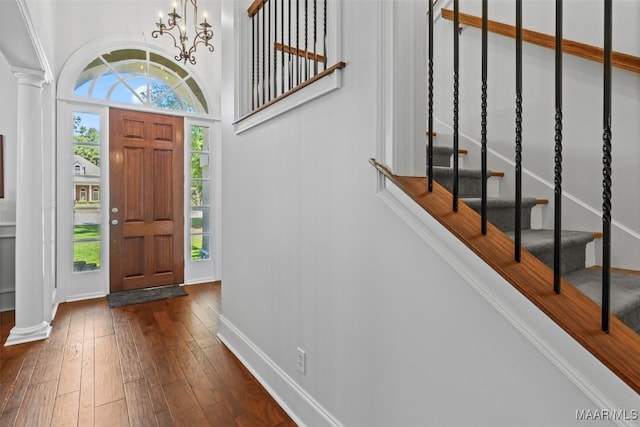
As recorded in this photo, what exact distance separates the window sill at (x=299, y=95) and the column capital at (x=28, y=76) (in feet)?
5.99

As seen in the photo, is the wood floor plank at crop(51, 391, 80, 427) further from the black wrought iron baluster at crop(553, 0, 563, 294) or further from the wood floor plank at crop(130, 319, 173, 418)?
the black wrought iron baluster at crop(553, 0, 563, 294)

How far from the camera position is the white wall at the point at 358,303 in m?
1.00

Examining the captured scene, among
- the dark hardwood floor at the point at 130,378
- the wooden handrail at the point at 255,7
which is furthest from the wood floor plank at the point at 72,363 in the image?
the wooden handrail at the point at 255,7

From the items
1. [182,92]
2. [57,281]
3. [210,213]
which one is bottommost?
[57,281]

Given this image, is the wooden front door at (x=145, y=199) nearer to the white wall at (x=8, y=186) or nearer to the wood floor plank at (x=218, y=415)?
the white wall at (x=8, y=186)

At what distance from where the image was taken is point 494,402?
→ 100 cm

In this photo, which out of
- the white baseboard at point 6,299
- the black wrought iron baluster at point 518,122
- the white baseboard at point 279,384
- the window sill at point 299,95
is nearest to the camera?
the black wrought iron baluster at point 518,122

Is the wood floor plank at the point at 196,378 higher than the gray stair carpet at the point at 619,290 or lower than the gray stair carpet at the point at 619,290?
lower

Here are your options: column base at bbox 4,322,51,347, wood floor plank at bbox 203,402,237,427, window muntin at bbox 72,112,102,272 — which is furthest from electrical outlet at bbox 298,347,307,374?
window muntin at bbox 72,112,102,272

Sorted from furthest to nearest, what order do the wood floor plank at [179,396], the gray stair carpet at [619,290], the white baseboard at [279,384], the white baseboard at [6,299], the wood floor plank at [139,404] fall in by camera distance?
the white baseboard at [6,299] → the wood floor plank at [179,396] → the wood floor plank at [139,404] → the white baseboard at [279,384] → the gray stair carpet at [619,290]

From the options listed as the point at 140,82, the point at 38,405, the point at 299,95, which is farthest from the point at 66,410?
the point at 140,82

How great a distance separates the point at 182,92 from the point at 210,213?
1630 mm

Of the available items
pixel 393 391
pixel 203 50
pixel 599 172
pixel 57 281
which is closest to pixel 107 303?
pixel 57 281

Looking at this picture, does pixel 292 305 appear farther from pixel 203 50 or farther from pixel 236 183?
pixel 203 50
